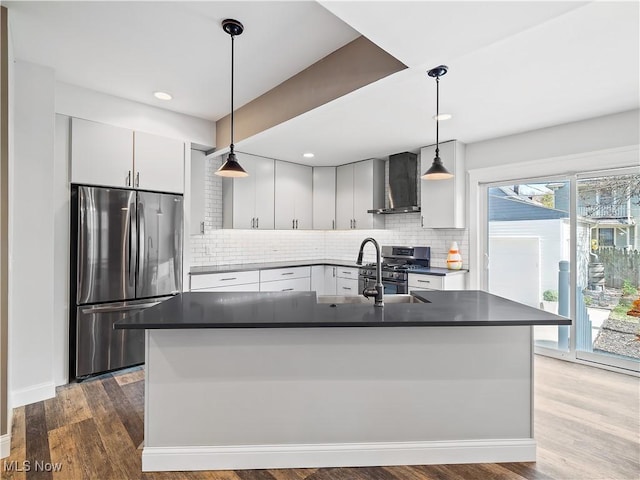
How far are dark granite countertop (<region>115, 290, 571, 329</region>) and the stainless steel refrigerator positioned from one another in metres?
1.33

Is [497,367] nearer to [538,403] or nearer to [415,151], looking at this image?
[538,403]

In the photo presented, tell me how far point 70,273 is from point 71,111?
58.0 inches

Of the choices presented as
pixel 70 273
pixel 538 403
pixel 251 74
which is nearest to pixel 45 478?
pixel 70 273

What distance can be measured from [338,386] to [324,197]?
3839mm

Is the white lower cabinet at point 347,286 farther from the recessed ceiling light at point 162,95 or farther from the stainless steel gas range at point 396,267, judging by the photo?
the recessed ceiling light at point 162,95

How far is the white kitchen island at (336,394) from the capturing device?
1.96 metres

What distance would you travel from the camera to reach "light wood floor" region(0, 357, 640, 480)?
75.2 inches

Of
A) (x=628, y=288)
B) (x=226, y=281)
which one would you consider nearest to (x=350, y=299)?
(x=226, y=281)

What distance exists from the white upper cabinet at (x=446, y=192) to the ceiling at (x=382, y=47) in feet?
1.88

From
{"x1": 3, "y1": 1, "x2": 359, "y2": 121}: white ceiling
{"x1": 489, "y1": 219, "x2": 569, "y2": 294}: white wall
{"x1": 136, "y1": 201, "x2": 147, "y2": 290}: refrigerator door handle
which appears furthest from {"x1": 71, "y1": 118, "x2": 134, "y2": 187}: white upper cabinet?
{"x1": 489, "y1": 219, "x2": 569, "y2": 294}: white wall

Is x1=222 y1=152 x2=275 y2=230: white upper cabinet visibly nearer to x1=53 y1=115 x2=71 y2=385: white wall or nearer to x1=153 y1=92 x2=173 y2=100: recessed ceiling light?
x1=153 y1=92 x2=173 y2=100: recessed ceiling light

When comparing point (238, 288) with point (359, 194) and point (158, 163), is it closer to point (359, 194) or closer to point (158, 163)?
point (158, 163)

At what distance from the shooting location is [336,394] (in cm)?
200

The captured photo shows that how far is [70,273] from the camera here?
10.2 feet
